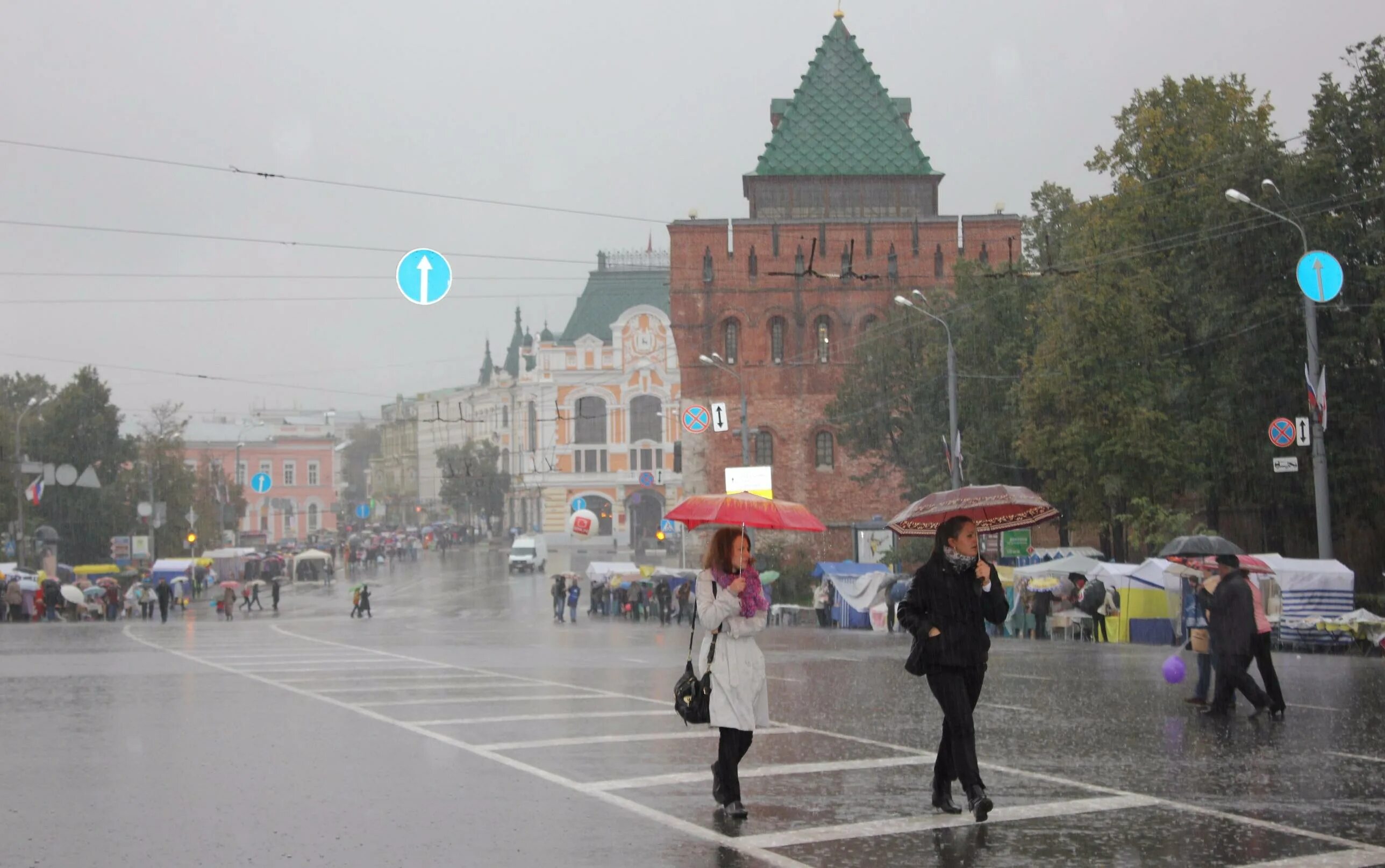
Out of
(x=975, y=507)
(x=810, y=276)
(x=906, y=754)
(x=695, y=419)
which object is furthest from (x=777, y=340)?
(x=906, y=754)

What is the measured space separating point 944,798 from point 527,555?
248 feet

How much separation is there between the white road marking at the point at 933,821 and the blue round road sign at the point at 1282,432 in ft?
79.6

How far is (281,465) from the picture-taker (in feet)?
412

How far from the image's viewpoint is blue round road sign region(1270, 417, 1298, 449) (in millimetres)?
32094

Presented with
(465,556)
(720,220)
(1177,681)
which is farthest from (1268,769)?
(465,556)

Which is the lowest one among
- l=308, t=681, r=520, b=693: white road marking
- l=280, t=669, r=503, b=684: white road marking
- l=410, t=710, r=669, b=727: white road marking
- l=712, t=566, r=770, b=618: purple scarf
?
l=280, t=669, r=503, b=684: white road marking

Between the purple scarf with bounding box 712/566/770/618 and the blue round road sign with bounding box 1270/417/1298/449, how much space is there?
25506 millimetres

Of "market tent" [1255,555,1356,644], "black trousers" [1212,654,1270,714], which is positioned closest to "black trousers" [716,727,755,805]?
"black trousers" [1212,654,1270,714]

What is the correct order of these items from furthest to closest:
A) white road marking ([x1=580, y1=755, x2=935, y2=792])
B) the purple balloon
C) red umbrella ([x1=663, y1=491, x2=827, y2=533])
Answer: the purple balloon
red umbrella ([x1=663, y1=491, x2=827, y2=533])
white road marking ([x1=580, y1=755, x2=935, y2=792])

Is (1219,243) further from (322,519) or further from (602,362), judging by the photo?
(322,519)

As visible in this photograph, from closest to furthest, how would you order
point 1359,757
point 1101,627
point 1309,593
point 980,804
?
1. point 980,804
2. point 1359,757
3. point 1309,593
4. point 1101,627

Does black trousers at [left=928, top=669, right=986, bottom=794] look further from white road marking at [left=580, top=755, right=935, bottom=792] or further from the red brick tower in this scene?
the red brick tower

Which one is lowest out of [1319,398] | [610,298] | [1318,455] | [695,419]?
[1318,455]

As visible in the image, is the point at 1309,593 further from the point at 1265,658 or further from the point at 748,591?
the point at 748,591
